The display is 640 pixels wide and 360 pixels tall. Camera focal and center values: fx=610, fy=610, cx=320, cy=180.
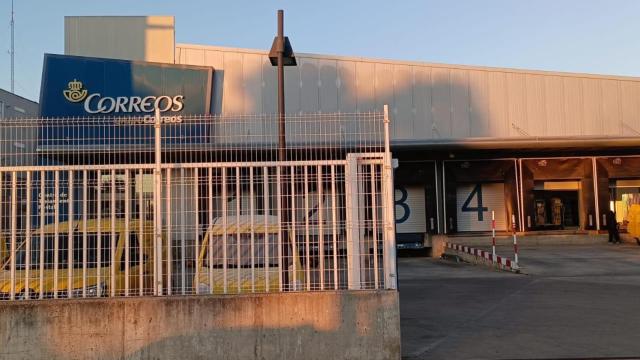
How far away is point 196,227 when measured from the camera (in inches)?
303

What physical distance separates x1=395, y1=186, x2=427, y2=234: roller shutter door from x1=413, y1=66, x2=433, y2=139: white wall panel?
3.55m

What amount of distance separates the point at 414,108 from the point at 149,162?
19416mm

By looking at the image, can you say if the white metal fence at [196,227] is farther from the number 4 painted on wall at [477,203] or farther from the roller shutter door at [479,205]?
the number 4 painted on wall at [477,203]

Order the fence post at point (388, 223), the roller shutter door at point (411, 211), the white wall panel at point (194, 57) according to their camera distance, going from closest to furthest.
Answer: the fence post at point (388, 223) → the white wall panel at point (194, 57) → the roller shutter door at point (411, 211)

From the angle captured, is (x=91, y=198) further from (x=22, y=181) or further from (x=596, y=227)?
(x=596, y=227)

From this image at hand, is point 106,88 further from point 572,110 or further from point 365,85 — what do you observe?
point 572,110

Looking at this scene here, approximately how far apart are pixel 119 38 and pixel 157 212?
64.6 ft

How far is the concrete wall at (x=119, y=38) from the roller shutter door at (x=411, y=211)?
1225 centimetres

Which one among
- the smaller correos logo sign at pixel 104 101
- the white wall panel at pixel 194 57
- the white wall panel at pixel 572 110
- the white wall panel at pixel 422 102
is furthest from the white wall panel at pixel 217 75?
the white wall panel at pixel 572 110

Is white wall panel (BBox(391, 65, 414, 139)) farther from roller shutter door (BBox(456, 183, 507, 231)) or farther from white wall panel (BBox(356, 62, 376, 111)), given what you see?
roller shutter door (BBox(456, 183, 507, 231))

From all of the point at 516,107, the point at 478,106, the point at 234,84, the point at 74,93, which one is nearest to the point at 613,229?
the point at 516,107

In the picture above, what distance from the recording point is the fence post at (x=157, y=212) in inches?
298

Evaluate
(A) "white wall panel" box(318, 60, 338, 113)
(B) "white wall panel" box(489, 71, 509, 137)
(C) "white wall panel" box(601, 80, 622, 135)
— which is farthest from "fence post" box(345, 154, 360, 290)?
(C) "white wall panel" box(601, 80, 622, 135)

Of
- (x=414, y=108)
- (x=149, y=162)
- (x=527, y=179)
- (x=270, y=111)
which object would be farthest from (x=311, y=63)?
(x=149, y=162)
